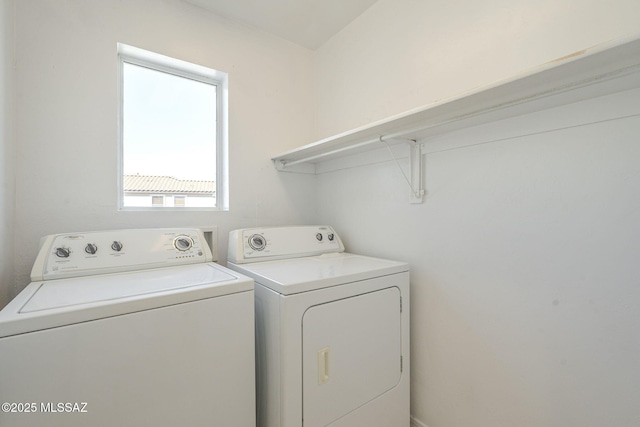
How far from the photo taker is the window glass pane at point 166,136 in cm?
175

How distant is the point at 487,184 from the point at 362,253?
3.09 feet

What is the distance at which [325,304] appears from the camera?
1.19 metres

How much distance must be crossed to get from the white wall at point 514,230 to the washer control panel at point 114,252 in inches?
48.1

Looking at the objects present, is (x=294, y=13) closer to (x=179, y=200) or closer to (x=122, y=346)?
(x=179, y=200)

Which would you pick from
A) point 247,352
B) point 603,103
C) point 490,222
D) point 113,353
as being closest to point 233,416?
point 247,352

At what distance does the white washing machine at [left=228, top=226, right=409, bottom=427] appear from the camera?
110 centimetres

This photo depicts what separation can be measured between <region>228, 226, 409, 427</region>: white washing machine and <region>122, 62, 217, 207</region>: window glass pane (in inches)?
29.0

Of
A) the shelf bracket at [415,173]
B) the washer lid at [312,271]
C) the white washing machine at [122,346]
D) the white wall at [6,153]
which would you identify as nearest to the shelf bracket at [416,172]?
the shelf bracket at [415,173]

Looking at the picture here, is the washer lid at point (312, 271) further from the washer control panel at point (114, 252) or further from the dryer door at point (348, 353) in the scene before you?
the washer control panel at point (114, 252)

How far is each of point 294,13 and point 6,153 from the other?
186cm

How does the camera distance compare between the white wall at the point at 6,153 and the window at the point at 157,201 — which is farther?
the window at the point at 157,201

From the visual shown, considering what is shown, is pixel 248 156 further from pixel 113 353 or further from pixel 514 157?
pixel 514 157

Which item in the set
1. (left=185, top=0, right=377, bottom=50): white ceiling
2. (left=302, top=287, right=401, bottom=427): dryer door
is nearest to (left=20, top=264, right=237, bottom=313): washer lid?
(left=302, top=287, right=401, bottom=427): dryer door

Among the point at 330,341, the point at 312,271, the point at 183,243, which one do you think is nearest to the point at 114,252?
the point at 183,243
